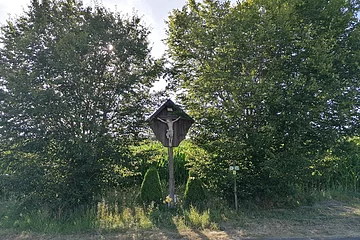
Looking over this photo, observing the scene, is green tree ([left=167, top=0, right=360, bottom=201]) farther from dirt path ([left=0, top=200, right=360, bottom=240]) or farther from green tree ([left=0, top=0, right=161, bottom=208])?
green tree ([left=0, top=0, right=161, bottom=208])

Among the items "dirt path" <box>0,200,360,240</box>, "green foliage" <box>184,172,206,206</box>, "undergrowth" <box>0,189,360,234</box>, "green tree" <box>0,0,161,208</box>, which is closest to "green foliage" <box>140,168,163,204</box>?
"undergrowth" <box>0,189,360,234</box>

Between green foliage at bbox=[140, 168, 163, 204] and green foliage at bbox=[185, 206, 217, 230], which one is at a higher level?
green foliage at bbox=[140, 168, 163, 204]

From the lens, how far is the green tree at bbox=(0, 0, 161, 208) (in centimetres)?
618

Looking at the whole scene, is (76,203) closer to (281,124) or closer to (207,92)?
(207,92)

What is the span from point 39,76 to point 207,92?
3624 mm

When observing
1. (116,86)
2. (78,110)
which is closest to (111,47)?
(116,86)

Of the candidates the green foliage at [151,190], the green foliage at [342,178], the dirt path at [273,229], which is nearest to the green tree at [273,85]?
the dirt path at [273,229]

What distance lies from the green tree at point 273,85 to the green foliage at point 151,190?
4.81 ft

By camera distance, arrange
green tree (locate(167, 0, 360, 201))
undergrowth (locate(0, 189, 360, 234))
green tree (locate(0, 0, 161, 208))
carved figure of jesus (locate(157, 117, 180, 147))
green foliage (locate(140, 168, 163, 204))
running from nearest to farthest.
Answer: undergrowth (locate(0, 189, 360, 234)) → green tree (locate(0, 0, 161, 208)) → green tree (locate(167, 0, 360, 201)) → carved figure of jesus (locate(157, 117, 180, 147)) → green foliage (locate(140, 168, 163, 204))

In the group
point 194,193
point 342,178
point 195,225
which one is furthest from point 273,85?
point 342,178

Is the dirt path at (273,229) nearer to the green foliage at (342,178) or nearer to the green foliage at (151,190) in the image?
the green foliage at (151,190)

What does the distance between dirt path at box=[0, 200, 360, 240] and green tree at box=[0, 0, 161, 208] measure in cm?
141

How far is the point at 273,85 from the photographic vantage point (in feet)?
21.1

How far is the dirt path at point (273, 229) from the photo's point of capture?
5.30 m
